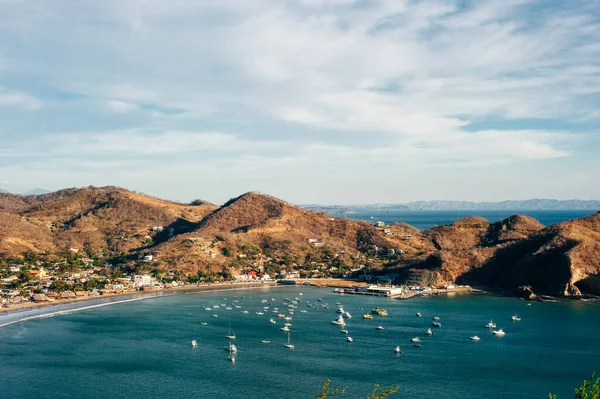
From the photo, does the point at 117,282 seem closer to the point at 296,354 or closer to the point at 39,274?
the point at 39,274

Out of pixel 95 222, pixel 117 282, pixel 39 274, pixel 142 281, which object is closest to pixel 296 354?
pixel 142 281

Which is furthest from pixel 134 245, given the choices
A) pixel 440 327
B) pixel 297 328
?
pixel 440 327

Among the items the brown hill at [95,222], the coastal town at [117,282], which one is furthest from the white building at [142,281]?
the brown hill at [95,222]

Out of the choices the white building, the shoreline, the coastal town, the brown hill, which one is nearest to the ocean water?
the shoreline

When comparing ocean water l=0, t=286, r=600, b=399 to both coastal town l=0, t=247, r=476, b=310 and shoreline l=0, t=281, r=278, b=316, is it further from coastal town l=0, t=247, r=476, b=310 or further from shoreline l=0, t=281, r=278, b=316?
coastal town l=0, t=247, r=476, b=310

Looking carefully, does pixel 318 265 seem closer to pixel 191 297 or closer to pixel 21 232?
pixel 191 297
